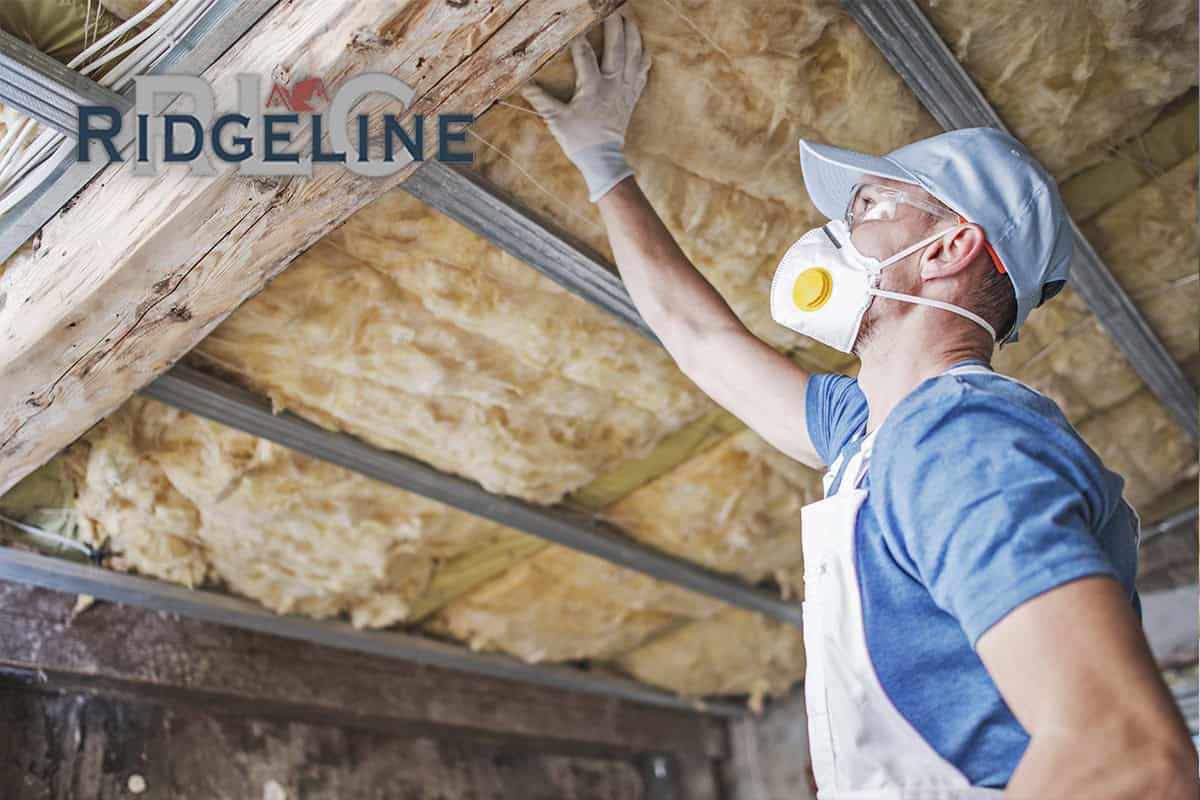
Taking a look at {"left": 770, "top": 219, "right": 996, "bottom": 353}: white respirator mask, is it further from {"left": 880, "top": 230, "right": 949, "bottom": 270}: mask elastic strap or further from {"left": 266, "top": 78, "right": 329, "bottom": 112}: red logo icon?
{"left": 266, "top": 78, "right": 329, "bottom": 112}: red logo icon

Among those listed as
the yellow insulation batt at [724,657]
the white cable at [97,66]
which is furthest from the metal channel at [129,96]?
the yellow insulation batt at [724,657]

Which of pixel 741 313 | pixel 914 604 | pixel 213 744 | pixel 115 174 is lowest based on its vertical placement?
pixel 914 604

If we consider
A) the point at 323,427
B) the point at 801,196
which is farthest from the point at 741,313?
the point at 323,427

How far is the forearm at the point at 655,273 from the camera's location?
1.75 m

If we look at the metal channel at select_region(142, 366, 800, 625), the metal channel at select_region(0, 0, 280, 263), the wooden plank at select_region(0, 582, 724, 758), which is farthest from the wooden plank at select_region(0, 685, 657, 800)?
the metal channel at select_region(0, 0, 280, 263)

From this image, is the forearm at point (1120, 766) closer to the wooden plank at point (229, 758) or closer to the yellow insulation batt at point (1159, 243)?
the yellow insulation batt at point (1159, 243)

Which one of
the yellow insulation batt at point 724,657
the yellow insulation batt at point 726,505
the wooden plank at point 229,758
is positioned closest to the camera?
the wooden plank at point 229,758

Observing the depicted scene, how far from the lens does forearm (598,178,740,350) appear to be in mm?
1745

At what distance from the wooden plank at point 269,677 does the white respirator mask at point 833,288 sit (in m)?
1.85

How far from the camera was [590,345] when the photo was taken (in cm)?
225

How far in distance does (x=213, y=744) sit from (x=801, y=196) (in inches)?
78.0

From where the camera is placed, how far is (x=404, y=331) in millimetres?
2059

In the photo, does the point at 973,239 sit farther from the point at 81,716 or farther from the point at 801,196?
the point at 81,716

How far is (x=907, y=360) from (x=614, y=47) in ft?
2.44
